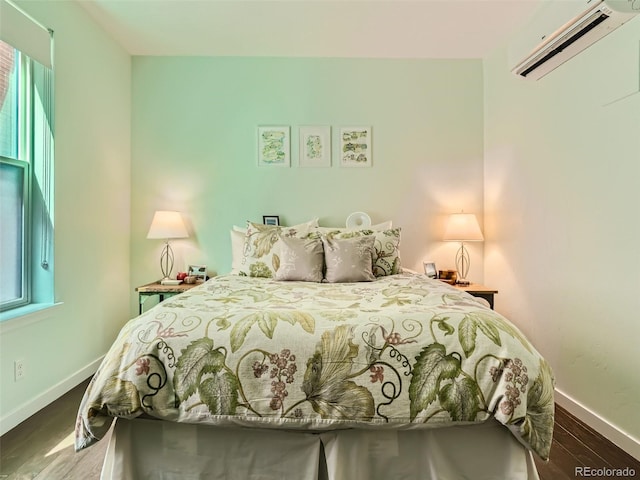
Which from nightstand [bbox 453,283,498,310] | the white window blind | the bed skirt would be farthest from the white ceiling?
the bed skirt

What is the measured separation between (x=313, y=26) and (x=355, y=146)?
1010 mm

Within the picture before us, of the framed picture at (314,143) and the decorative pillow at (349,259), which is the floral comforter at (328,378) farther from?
the framed picture at (314,143)

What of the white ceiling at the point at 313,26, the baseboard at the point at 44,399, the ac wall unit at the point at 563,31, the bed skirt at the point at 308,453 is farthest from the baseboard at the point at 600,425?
the baseboard at the point at 44,399

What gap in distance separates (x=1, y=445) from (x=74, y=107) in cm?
209

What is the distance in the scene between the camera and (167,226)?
2.83m

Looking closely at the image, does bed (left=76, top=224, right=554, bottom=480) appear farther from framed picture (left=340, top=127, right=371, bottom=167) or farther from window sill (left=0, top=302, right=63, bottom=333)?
framed picture (left=340, top=127, right=371, bottom=167)

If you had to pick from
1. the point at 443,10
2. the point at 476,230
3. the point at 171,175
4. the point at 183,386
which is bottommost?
the point at 183,386

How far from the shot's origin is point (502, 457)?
1243 mm

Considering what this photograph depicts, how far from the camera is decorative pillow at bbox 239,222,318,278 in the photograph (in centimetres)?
238

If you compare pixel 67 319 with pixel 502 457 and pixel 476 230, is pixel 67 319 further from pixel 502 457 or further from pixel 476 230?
pixel 476 230

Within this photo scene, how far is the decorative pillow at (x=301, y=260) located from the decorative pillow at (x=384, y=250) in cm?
22

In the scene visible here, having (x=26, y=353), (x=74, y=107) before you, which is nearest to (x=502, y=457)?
(x=26, y=353)

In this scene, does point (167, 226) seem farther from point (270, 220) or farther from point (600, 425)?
point (600, 425)

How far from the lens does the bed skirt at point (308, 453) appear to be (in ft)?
4.03
